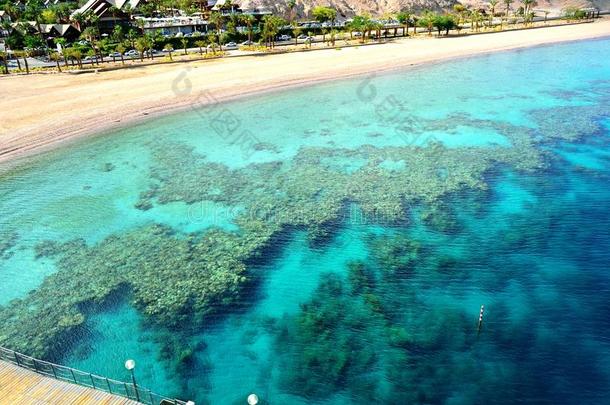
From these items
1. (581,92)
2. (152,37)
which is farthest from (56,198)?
(581,92)

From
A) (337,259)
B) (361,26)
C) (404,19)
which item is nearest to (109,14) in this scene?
(361,26)

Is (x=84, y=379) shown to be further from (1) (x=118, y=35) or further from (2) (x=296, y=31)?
(2) (x=296, y=31)

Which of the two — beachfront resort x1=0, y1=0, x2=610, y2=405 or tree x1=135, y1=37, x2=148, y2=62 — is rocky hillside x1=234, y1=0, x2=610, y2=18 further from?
beachfront resort x1=0, y1=0, x2=610, y2=405

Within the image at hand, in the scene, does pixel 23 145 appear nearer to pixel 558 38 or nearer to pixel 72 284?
pixel 72 284

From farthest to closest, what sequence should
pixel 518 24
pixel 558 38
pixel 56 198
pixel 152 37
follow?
1. pixel 518 24
2. pixel 558 38
3. pixel 152 37
4. pixel 56 198

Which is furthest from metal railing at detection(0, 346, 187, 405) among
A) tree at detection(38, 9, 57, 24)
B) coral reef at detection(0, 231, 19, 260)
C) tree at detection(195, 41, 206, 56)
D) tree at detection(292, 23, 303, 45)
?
tree at detection(38, 9, 57, 24)

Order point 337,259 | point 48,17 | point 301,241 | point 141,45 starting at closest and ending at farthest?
1. point 337,259
2. point 301,241
3. point 141,45
4. point 48,17
